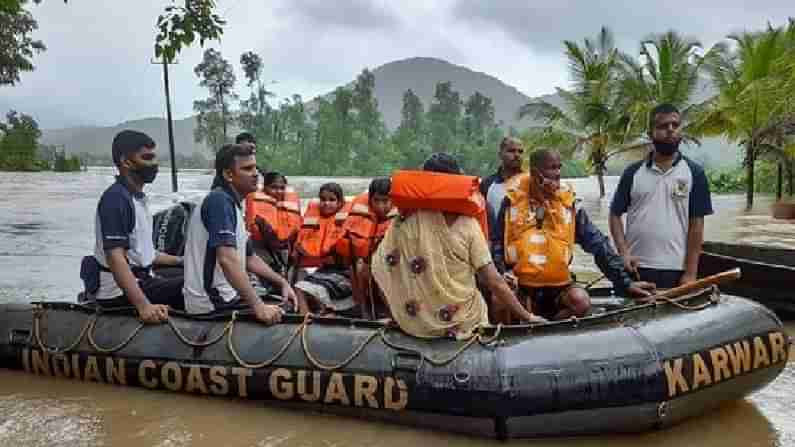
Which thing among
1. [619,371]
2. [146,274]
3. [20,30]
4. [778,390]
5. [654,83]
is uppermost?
[20,30]

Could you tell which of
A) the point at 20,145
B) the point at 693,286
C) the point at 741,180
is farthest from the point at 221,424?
the point at 20,145

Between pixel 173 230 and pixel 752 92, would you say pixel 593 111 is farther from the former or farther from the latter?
pixel 173 230

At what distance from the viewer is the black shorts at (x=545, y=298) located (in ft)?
15.5

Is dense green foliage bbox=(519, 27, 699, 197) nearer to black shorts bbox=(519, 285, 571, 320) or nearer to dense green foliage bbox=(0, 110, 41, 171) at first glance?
black shorts bbox=(519, 285, 571, 320)

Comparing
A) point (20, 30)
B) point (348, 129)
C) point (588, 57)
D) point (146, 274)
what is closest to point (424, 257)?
point (146, 274)

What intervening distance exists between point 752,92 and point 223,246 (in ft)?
55.2

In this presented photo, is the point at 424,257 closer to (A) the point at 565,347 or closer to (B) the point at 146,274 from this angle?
(A) the point at 565,347

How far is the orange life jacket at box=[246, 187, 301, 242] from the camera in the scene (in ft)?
21.6

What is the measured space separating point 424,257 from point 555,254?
0.97m

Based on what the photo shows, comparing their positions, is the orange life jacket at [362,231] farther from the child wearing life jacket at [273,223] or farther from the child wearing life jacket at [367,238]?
the child wearing life jacket at [273,223]

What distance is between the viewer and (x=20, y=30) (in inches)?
1319

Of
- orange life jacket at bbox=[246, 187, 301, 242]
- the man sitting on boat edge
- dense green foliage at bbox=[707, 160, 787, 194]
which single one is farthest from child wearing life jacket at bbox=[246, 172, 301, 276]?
dense green foliage at bbox=[707, 160, 787, 194]

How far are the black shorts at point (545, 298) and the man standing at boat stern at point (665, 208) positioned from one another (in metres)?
0.65

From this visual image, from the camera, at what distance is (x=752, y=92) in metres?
18.1
